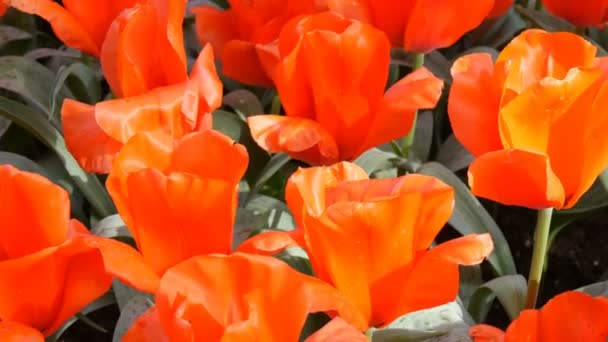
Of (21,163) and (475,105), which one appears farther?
(21,163)

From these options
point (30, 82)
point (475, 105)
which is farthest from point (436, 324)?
point (30, 82)

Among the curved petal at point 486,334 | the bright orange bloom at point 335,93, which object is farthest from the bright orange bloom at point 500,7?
the curved petal at point 486,334

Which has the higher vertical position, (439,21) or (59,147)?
(439,21)

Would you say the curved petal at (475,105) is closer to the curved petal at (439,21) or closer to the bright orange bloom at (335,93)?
the bright orange bloom at (335,93)

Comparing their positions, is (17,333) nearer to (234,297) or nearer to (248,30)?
(234,297)

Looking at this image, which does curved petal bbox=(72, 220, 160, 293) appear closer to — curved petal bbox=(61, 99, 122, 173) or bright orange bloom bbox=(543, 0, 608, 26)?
curved petal bbox=(61, 99, 122, 173)

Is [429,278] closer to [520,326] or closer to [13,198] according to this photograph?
[520,326]
